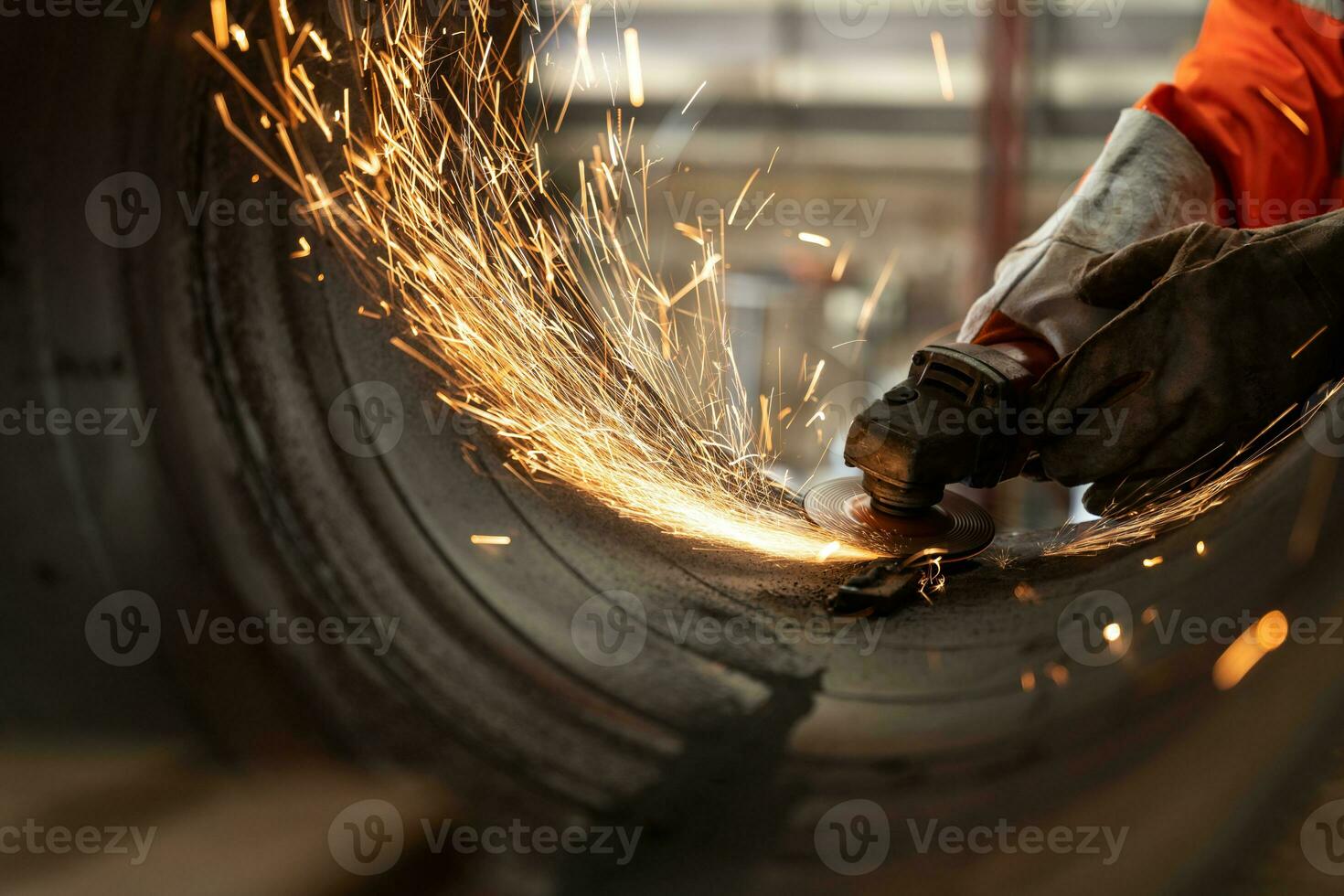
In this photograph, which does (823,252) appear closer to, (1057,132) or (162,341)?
(1057,132)

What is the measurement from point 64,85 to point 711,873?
1.23 meters

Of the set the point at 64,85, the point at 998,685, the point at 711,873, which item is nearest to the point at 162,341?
the point at 64,85

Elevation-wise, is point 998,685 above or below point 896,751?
above

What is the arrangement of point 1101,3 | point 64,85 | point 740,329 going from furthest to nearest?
point 740,329
point 1101,3
point 64,85

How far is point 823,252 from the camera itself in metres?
4.92
